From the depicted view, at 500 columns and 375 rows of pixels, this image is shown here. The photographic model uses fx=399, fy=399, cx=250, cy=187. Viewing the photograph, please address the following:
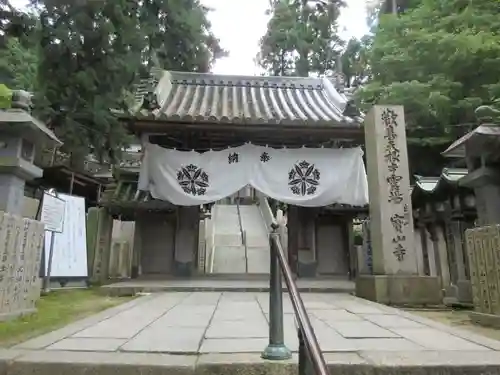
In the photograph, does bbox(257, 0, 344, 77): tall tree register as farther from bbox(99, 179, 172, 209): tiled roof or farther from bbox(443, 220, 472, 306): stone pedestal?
bbox(443, 220, 472, 306): stone pedestal

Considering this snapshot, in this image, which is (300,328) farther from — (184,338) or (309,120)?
(309,120)

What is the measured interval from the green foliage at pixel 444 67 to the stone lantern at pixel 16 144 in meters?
9.80

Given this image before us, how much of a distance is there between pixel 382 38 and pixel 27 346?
52.9ft

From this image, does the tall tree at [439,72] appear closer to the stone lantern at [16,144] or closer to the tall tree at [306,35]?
the stone lantern at [16,144]

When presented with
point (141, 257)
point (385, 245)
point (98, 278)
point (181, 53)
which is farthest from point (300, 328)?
point (181, 53)

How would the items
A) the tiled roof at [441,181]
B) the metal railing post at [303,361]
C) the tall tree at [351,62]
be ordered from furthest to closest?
the tall tree at [351,62] < the tiled roof at [441,181] < the metal railing post at [303,361]

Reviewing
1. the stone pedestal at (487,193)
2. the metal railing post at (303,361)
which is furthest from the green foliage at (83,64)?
the metal railing post at (303,361)

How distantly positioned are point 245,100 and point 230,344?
996cm

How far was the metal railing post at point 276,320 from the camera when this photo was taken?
8.34 feet

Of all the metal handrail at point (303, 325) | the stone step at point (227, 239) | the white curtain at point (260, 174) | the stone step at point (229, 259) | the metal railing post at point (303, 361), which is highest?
the white curtain at point (260, 174)

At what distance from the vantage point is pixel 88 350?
9.37ft

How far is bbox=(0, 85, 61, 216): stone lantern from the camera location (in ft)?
18.3

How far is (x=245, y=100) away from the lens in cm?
1225

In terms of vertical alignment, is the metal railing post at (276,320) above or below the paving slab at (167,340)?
above
